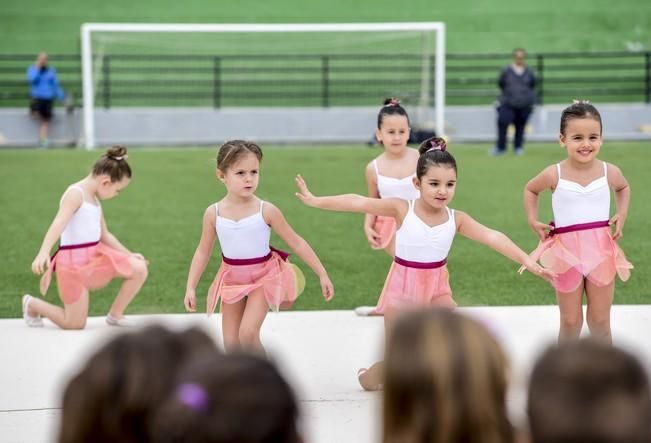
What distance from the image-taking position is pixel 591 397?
2.10 metres

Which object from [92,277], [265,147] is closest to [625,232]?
[92,277]

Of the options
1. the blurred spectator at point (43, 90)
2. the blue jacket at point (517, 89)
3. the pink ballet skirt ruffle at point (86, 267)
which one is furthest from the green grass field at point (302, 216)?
the blurred spectator at point (43, 90)

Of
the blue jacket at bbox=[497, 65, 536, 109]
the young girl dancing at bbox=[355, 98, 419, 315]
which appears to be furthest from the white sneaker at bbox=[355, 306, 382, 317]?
the blue jacket at bbox=[497, 65, 536, 109]

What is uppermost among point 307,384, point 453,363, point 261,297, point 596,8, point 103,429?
point 596,8

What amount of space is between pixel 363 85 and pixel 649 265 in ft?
54.2

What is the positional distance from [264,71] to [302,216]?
1391cm

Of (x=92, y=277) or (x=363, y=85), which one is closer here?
(x=92, y=277)

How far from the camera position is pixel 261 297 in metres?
5.95

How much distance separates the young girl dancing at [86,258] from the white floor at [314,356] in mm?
125

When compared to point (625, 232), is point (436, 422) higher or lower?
higher

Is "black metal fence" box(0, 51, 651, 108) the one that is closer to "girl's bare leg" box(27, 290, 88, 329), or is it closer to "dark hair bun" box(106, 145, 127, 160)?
"dark hair bun" box(106, 145, 127, 160)

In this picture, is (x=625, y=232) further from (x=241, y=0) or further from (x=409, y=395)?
(x=241, y=0)

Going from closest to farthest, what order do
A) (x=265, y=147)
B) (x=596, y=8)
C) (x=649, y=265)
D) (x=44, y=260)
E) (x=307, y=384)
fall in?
(x=307, y=384) → (x=44, y=260) → (x=649, y=265) → (x=265, y=147) → (x=596, y=8)

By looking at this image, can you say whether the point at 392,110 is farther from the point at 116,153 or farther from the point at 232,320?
the point at 232,320
